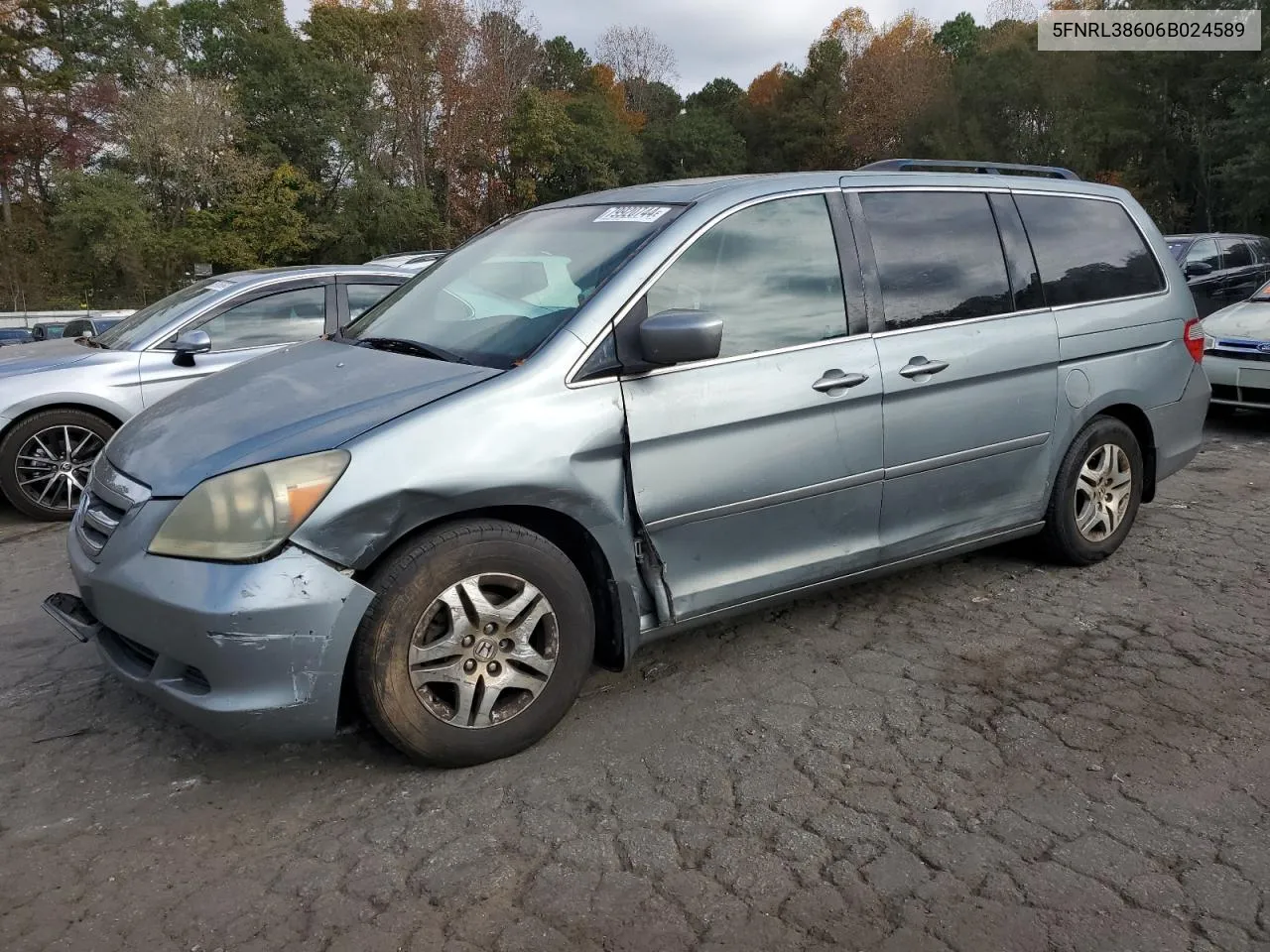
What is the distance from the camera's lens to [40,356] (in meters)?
6.60

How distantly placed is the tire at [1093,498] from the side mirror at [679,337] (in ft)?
7.12

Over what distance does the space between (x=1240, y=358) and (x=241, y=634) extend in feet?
27.3

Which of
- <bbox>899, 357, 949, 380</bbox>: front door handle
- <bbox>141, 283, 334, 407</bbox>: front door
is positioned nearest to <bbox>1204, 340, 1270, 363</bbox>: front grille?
<bbox>899, 357, 949, 380</bbox>: front door handle

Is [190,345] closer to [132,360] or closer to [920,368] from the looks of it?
[132,360]

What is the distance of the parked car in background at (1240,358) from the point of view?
26.6 feet

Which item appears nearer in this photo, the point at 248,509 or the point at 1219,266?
the point at 248,509

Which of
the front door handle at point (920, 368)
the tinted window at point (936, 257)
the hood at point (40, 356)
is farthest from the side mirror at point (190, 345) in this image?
the front door handle at point (920, 368)

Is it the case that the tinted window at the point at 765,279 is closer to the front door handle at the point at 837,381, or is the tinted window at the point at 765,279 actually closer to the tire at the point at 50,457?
the front door handle at the point at 837,381

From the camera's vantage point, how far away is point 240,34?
152 ft

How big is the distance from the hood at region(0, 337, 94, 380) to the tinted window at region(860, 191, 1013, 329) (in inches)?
205

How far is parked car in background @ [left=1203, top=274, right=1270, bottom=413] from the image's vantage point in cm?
811

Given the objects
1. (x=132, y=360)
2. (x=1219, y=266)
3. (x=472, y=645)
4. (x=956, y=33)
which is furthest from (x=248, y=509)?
(x=956, y=33)

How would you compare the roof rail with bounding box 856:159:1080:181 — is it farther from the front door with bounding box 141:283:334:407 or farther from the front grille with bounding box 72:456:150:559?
the front door with bounding box 141:283:334:407

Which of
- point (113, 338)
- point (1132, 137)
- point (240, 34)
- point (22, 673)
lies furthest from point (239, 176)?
point (22, 673)
